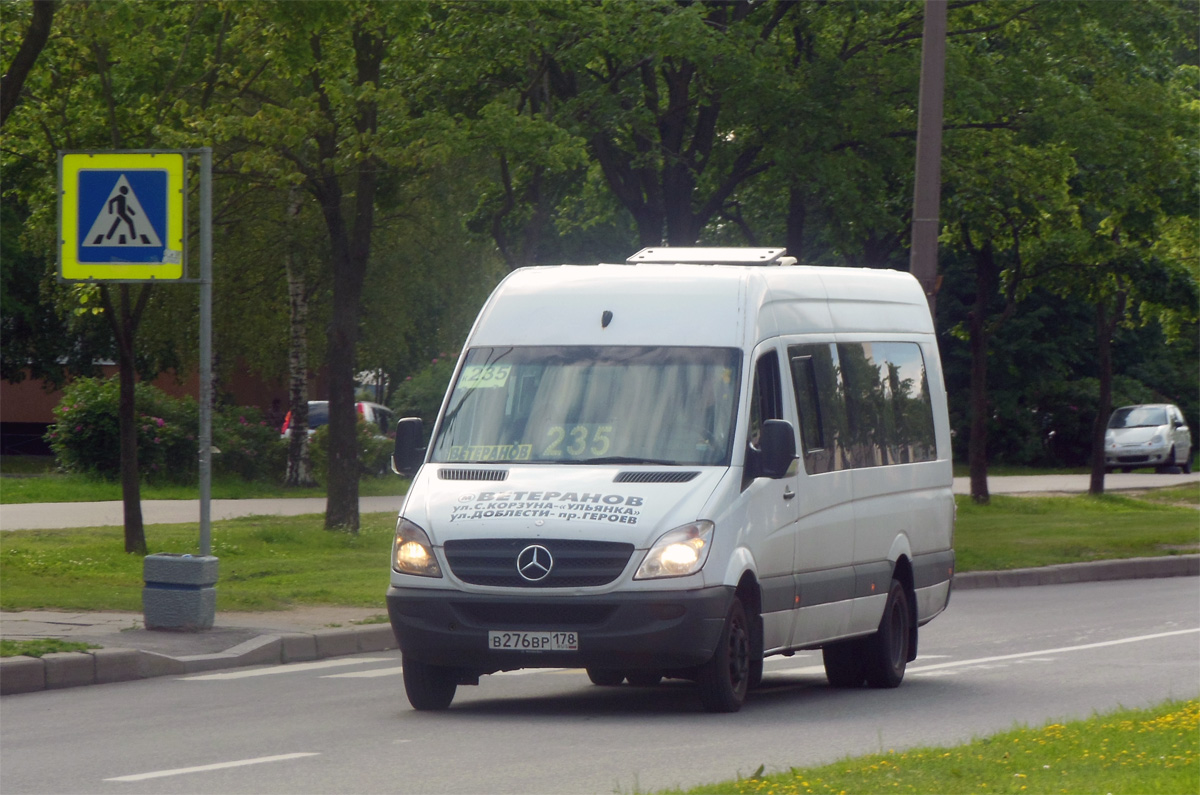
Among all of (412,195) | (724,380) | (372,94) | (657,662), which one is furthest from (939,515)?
(412,195)

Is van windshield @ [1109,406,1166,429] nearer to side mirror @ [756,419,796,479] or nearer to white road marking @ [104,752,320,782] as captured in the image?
side mirror @ [756,419,796,479]

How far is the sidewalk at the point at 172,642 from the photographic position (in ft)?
36.5

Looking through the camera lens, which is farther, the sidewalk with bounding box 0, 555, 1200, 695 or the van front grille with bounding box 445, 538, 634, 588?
the sidewalk with bounding box 0, 555, 1200, 695

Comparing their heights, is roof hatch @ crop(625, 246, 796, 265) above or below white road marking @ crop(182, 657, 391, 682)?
above

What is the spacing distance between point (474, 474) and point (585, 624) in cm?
111

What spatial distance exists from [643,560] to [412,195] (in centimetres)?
2665

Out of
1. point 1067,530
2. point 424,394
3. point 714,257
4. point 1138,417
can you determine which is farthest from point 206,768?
point 1138,417

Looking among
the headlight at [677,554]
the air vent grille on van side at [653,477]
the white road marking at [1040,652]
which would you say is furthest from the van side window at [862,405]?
the headlight at [677,554]

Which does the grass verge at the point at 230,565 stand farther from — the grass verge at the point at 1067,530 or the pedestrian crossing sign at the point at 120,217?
the grass verge at the point at 1067,530

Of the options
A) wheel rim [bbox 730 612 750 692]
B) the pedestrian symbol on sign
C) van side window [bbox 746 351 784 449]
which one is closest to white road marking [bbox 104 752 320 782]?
wheel rim [bbox 730 612 750 692]

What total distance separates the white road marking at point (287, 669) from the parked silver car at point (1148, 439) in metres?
37.0

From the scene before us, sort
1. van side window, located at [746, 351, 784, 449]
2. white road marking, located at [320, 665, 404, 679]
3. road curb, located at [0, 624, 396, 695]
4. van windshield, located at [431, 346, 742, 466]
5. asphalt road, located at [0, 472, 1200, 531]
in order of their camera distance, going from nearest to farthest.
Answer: van windshield, located at [431, 346, 742, 466]
van side window, located at [746, 351, 784, 449]
road curb, located at [0, 624, 396, 695]
white road marking, located at [320, 665, 404, 679]
asphalt road, located at [0, 472, 1200, 531]

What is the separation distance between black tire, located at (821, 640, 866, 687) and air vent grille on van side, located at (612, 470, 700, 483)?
7.74 ft

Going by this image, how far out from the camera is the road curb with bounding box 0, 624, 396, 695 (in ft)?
35.8
